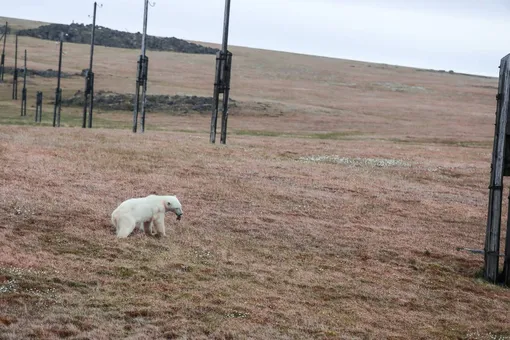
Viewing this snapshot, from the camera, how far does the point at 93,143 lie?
88.7 ft

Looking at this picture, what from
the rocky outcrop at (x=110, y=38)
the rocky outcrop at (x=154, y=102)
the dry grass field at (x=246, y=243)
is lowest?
the dry grass field at (x=246, y=243)

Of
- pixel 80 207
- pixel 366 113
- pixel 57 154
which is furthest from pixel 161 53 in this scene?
pixel 80 207

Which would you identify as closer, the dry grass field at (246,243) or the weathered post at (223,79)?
the dry grass field at (246,243)

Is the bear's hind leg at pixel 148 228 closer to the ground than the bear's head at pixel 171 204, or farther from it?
closer to the ground

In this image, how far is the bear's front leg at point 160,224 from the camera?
14312mm

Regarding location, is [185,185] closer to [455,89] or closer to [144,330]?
[144,330]

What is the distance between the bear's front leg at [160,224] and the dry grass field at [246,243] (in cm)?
25

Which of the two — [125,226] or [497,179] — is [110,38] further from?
[497,179]

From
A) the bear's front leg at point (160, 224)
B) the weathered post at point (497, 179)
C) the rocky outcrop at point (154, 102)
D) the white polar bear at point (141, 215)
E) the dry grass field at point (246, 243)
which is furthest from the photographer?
the rocky outcrop at point (154, 102)

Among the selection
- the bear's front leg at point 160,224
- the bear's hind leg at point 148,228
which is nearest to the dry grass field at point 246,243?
the bear's front leg at point 160,224

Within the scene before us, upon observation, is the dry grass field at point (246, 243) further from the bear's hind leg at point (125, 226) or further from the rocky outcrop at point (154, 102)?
the rocky outcrop at point (154, 102)

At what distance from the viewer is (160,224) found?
14375 mm

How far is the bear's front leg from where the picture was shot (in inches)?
563

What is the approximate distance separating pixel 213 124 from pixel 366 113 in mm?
37513
